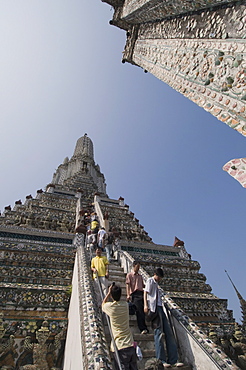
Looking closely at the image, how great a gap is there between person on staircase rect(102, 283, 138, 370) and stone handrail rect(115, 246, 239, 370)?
99 cm

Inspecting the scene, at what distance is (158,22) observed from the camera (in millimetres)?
5379

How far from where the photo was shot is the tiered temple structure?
404 cm

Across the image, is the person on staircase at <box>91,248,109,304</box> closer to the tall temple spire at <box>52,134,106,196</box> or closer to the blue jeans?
the blue jeans

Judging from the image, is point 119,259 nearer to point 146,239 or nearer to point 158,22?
point 146,239

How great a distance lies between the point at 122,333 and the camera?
9.06 feet

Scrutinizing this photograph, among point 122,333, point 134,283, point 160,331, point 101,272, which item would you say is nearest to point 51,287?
point 101,272

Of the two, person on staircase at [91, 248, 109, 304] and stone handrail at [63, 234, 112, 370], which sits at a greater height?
person on staircase at [91, 248, 109, 304]

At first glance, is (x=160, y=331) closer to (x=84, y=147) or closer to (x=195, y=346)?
(x=195, y=346)

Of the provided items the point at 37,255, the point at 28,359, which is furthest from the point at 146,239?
the point at 28,359

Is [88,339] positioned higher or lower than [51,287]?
lower

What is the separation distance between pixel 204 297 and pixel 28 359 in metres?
4.92

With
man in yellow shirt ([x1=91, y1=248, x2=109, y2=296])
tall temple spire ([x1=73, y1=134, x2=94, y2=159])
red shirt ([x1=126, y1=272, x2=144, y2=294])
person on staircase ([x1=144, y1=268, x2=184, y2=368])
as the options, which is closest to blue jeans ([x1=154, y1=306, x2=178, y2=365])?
person on staircase ([x1=144, y1=268, x2=184, y2=368])

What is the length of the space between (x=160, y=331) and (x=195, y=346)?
1.70 ft

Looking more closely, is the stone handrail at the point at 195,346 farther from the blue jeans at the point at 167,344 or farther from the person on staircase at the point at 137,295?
the person on staircase at the point at 137,295
